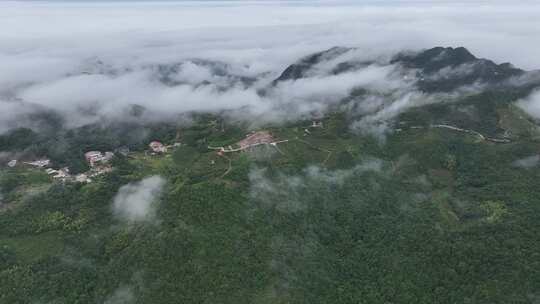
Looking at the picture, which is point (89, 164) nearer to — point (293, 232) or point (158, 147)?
point (158, 147)

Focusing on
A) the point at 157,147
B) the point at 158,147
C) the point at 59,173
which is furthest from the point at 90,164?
the point at 158,147

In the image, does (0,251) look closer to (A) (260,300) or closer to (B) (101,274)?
(B) (101,274)

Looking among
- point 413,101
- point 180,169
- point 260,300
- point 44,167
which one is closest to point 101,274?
point 260,300

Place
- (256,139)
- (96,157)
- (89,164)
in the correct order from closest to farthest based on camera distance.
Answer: (89,164) < (96,157) < (256,139)

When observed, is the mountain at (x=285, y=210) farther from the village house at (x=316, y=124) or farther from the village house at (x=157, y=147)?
the village house at (x=157, y=147)

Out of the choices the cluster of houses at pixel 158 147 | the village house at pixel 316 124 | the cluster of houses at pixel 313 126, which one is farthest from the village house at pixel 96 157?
the village house at pixel 316 124

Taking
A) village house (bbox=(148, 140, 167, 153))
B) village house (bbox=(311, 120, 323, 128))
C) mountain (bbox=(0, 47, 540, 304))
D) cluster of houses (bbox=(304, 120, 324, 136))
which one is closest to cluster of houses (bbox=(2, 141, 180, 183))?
village house (bbox=(148, 140, 167, 153))

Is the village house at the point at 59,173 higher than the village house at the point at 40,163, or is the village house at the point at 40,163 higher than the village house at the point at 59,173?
the village house at the point at 40,163

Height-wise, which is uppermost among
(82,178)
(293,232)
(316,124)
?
(316,124)
